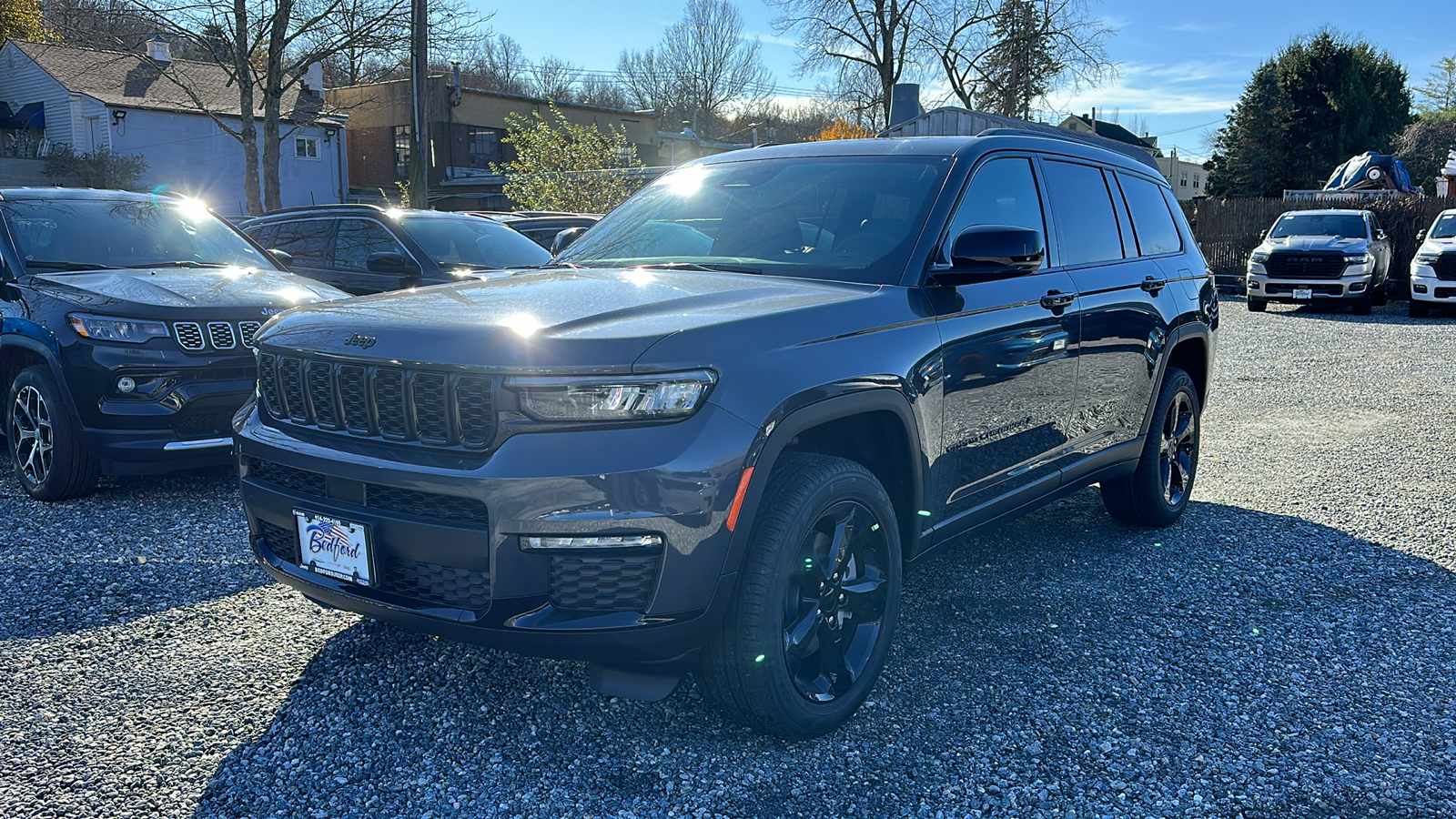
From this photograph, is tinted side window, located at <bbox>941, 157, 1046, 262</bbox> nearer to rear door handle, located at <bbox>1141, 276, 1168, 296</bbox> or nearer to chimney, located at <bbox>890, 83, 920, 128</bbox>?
rear door handle, located at <bbox>1141, 276, 1168, 296</bbox>

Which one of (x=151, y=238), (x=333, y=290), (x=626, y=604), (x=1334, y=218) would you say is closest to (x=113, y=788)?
(x=626, y=604)

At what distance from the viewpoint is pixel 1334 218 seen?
19219mm

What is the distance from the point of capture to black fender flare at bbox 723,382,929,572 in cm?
267

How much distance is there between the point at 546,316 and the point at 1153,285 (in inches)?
128

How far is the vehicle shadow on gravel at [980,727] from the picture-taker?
9.16ft

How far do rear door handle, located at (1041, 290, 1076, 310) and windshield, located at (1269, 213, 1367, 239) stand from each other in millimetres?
17404

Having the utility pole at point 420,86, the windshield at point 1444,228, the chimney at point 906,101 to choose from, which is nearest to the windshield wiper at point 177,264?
the utility pole at point 420,86

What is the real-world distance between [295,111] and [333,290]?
117ft

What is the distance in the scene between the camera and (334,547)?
2895 millimetres

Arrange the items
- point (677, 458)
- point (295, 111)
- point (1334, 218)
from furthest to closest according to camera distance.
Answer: point (295, 111) → point (1334, 218) → point (677, 458)

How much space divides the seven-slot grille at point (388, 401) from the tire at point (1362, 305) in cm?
1964

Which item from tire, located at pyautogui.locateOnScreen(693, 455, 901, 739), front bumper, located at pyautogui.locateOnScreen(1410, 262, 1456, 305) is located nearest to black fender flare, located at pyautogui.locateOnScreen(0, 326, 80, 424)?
tire, located at pyautogui.locateOnScreen(693, 455, 901, 739)

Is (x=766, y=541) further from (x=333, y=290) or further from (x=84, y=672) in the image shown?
(x=333, y=290)

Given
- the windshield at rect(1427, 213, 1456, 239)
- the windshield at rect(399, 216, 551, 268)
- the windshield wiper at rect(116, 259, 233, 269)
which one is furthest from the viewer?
the windshield at rect(1427, 213, 1456, 239)
